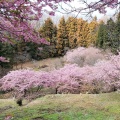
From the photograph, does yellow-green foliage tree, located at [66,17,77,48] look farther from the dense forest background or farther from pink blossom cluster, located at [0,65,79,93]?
pink blossom cluster, located at [0,65,79,93]

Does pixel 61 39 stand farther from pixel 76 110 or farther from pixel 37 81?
pixel 76 110

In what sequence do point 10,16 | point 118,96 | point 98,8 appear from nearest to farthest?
point 98,8, point 10,16, point 118,96

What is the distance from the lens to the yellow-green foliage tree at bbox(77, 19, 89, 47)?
141 feet

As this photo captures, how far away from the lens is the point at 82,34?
1718 inches

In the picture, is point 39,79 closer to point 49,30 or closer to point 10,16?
point 10,16

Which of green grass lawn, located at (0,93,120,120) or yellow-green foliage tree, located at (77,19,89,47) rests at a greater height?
yellow-green foliage tree, located at (77,19,89,47)

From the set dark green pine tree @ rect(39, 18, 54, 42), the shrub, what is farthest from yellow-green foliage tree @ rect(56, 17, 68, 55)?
the shrub

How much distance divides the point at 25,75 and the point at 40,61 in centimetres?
2226

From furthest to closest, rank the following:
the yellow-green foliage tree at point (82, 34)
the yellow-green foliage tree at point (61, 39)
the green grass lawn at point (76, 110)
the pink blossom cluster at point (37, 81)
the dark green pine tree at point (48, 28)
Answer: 1. the dark green pine tree at point (48, 28)
2. the yellow-green foliage tree at point (61, 39)
3. the yellow-green foliage tree at point (82, 34)
4. the pink blossom cluster at point (37, 81)
5. the green grass lawn at point (76, 110)

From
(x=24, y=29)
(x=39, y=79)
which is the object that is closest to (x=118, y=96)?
(x=39, y=79)

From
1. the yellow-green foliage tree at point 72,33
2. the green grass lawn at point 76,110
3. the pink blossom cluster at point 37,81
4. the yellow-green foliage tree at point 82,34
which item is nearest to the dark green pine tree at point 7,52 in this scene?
the yellow-green foliage tree at point 72,33

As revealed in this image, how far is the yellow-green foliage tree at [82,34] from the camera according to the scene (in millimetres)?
42906

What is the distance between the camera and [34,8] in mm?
5066

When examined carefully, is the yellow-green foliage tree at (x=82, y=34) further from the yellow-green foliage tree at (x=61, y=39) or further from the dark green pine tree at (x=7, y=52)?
the dark green pine tree at (x=7, y=52)
